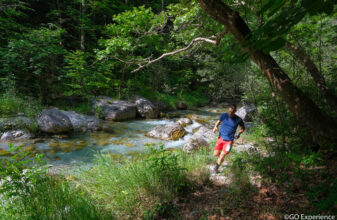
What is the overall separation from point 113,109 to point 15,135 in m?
5.00

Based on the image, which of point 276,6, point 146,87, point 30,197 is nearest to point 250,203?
point 276,6

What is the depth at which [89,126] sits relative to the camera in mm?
8625

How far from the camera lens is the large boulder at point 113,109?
1056cm

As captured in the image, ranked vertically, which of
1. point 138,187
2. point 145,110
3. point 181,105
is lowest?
point 138,187

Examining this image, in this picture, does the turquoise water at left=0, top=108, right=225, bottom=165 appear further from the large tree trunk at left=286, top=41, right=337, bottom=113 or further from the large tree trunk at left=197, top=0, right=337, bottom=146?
the large tree trunk at left=286, top=41, right=337, bottom=113

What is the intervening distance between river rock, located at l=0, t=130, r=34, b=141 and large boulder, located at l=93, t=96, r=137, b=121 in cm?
398

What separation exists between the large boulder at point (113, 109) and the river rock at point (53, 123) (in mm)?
2766

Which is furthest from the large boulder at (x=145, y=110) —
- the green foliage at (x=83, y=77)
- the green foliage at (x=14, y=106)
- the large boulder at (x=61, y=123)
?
the green foliage at (x=14, y=106)

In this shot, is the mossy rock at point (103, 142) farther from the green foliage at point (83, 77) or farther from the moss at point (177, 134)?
the green foliage at point (83, 77)

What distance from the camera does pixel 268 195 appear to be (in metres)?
2.46

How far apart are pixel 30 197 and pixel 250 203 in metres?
2.90

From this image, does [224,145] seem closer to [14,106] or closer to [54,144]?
[54,144]

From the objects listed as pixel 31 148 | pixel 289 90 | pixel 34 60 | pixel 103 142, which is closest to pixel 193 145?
pixel 103 142

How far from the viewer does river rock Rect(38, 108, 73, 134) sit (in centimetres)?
729
